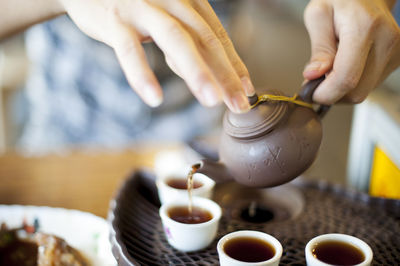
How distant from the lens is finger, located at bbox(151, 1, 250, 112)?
2.27 feet

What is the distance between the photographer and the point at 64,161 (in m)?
1.54

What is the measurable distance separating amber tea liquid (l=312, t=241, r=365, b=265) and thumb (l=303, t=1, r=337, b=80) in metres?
0.36

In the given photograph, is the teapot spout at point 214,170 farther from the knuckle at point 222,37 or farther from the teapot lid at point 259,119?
the knuckle at point 222,37

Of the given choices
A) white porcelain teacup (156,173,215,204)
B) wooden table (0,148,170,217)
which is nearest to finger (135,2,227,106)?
white porcelain teacup (156,173,215,204)

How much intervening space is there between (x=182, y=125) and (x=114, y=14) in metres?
1.63

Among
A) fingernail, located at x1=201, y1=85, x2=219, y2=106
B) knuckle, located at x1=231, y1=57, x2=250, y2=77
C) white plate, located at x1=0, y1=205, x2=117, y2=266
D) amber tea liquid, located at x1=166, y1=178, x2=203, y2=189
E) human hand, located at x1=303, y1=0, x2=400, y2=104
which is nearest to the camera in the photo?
fingernail, located at x1=201, y1=85, x2=219, y2=106

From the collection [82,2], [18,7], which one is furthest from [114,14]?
[18,7]

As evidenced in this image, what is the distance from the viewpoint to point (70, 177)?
4.72ft

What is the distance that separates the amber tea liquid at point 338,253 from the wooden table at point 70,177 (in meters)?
0.63

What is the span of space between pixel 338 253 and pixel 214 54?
48cm

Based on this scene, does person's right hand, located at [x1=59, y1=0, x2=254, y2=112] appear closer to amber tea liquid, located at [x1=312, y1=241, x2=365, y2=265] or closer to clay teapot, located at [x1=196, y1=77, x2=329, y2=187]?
clay teapot, located at [x1=196, y1=77, x2=329, y2=187]

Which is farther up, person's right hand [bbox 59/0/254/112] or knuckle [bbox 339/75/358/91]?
person's right hand [bbox 59/0/254/112]

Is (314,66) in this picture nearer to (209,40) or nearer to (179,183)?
(209,40)

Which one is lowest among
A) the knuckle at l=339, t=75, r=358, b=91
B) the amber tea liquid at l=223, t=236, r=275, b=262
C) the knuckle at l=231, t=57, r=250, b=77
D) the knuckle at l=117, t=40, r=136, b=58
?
the amber tea liquid at l=223, t=236, r=275, b=262
